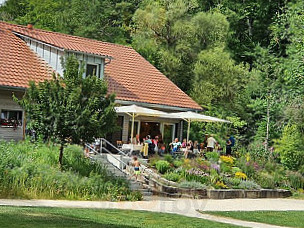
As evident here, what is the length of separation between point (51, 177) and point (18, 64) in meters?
10.3

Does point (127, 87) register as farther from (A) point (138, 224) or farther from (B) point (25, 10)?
(B) point (25, 10)

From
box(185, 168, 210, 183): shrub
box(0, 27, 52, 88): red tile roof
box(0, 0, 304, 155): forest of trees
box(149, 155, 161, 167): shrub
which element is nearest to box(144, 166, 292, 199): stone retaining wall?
box(149, 155, 161, 167): shrub

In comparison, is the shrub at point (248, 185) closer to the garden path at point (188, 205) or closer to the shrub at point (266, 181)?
the shrub at point (266, 181)

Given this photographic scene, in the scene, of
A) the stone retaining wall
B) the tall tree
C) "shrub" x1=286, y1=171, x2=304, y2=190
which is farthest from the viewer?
the tall tree

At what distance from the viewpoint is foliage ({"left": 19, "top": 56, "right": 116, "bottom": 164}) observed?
21.4 m

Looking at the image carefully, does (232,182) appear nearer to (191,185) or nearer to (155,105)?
(191,185)

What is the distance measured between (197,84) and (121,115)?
1102 cm

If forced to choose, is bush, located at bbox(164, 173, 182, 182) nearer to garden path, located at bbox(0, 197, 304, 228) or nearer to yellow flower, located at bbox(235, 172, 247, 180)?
garden path, located at bbox(0, 197, 304, 228)

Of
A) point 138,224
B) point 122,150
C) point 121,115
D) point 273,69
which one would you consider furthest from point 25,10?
point 138,224

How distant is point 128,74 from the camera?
34438mm

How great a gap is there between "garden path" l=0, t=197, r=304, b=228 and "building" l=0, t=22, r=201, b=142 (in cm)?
723

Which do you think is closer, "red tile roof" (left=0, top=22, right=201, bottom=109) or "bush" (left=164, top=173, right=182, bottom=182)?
"bush" (left=164, top=173, right=182, bottom=182)

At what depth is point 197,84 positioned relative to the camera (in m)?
40.8

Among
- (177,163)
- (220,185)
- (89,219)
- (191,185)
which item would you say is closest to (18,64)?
(177,163)
